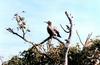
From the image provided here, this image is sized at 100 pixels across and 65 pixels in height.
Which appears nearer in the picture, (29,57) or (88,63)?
(88,63)

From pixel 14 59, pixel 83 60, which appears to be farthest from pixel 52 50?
pixel 14 59

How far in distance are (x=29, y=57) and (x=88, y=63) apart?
5.20 m

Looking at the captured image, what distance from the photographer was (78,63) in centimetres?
3359

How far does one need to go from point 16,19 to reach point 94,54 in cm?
1847

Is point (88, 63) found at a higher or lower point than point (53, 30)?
lower

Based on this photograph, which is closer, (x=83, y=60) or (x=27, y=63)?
(x=83, y=60)

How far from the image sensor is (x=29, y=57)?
34.8 m

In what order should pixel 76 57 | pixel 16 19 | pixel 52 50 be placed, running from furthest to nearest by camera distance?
1. pixel 76 57
2. pixel 52 50
3. pixel 16 19

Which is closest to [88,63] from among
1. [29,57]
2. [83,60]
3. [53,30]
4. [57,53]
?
[83,60]

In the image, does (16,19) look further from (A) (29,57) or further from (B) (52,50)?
(A) (29,57)

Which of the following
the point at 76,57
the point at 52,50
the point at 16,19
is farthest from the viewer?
the point at 76,57

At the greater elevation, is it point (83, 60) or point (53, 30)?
point (53, 30)

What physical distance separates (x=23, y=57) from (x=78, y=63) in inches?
199

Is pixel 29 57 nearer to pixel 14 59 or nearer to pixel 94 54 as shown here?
pixel 14 59
